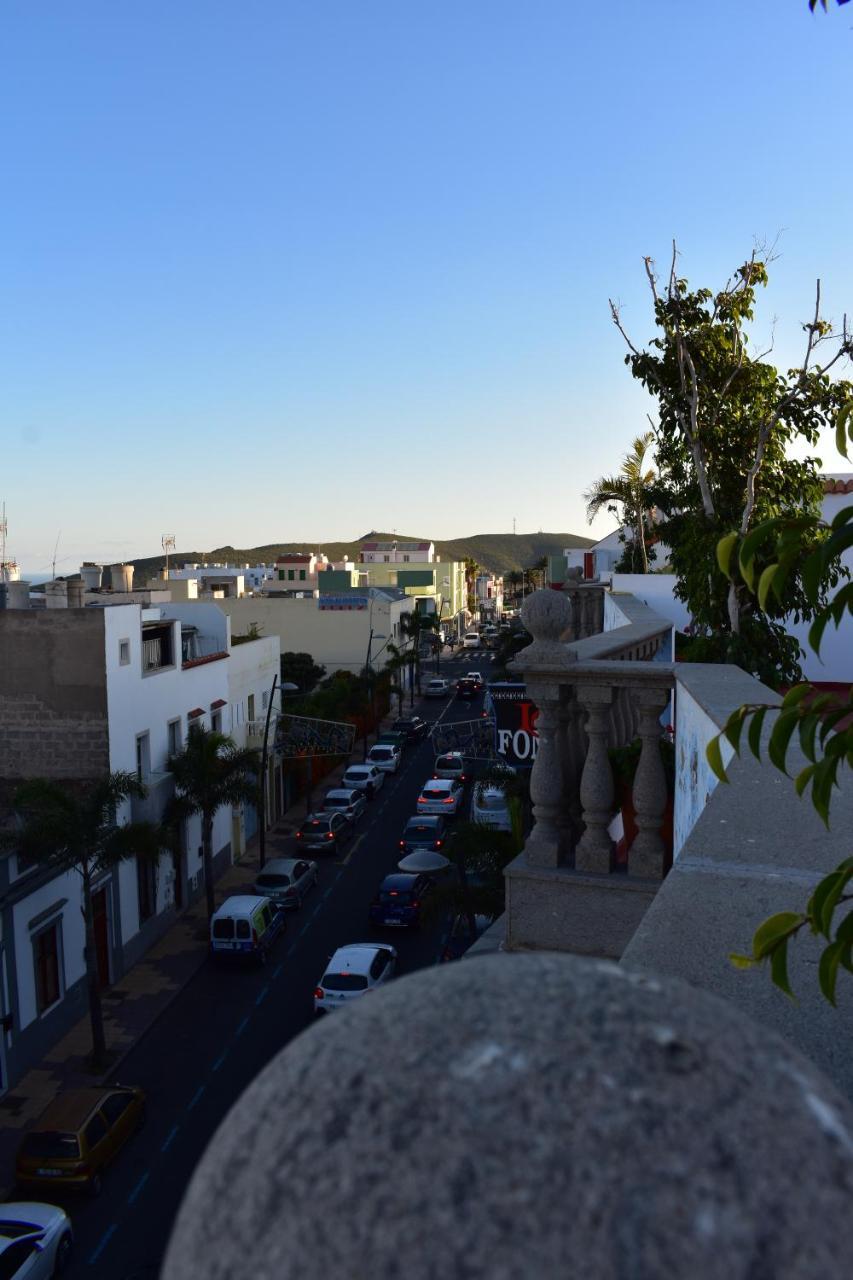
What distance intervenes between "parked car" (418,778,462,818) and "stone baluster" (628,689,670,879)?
28850mm

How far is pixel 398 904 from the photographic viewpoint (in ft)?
81.6

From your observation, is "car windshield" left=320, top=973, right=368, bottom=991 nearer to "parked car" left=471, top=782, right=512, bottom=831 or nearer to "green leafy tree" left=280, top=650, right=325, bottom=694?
"parked car" left=471, top=782, right=512, bottom=831

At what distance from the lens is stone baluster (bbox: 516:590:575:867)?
5.88 metres

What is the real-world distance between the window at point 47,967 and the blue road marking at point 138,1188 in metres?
5.43

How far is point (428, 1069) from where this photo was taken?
1074 mm

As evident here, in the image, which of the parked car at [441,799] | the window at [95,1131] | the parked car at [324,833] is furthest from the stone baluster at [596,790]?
the parked car at [441,799]

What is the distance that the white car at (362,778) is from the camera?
1542 inches

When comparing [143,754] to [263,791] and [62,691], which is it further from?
[263,791]

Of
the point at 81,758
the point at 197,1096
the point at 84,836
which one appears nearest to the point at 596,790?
the point at 197,1096

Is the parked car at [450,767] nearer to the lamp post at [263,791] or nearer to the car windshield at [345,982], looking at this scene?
the lamp post at [263,791]

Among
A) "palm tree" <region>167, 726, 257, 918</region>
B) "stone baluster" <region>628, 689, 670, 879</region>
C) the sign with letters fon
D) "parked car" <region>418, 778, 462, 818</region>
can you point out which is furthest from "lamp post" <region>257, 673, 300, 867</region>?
"stone baluster" <region>628, 689, 670, 879</region>

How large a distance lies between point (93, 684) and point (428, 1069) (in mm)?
22886

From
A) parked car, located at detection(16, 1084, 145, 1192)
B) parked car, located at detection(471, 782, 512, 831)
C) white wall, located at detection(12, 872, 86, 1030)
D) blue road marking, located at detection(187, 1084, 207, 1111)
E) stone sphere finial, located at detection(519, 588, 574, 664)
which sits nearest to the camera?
stone sphere finial, located at detection(519, 588, 574, 664)

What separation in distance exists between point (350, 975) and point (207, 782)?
7387 millimetres
